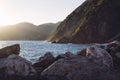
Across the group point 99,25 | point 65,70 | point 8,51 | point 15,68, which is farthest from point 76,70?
point 99,25

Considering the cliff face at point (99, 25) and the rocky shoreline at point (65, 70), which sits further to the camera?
the cliff face at point (99, 25)

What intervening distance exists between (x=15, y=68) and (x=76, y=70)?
171 inches

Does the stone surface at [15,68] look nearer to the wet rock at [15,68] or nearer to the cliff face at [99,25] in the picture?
the wet rock at [15,68]

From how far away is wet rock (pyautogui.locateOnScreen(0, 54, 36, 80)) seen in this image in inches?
862

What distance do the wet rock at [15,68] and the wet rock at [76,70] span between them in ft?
5.87

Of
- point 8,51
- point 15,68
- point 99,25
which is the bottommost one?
point 15,68

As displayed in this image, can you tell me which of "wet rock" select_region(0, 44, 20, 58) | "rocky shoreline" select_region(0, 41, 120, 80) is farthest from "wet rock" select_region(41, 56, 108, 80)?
"wet rock" select_region(0, 44, 20, 58)

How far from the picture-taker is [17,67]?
2203 centimetres

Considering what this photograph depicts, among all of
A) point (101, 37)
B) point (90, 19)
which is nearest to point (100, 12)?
point (90, 19)

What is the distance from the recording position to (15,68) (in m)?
22.0

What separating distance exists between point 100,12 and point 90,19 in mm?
7044

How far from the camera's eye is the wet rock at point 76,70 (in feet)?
64.3

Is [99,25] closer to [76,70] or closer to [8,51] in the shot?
[8,51]

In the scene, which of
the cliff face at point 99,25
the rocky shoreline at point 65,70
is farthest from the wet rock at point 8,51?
the cliff face at point 99,25
